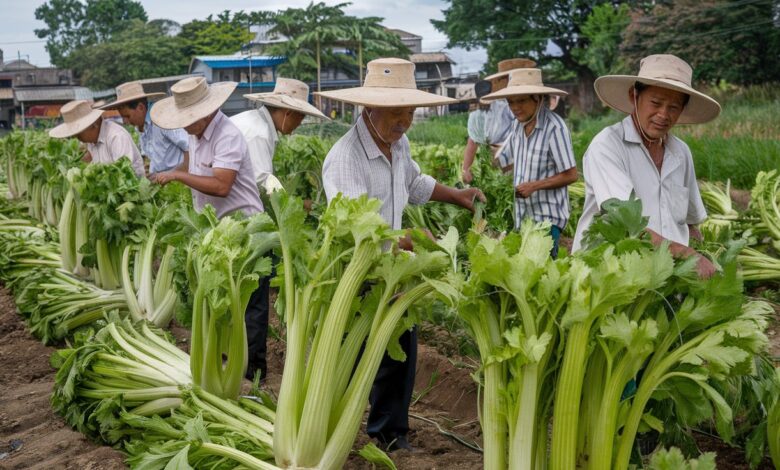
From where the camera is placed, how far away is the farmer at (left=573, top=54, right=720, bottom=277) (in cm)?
409

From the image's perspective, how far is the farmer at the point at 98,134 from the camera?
905 cm

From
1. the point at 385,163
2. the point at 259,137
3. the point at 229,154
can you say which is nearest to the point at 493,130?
the point at 259,137

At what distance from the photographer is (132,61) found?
222 feet

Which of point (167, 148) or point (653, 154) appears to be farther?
point (167, 148)

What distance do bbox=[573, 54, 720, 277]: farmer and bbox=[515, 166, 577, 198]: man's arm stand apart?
1845 millimetres

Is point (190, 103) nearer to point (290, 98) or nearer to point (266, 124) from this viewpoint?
point (266, 124)

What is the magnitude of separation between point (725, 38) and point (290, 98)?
1281 inches

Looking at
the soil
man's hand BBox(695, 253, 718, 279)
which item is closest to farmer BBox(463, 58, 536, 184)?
the soil

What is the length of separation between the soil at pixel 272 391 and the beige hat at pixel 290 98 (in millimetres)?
1953

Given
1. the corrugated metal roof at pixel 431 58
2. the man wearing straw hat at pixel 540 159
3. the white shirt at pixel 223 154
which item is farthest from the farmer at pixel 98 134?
the corrugated metal roof at pixel 431 58

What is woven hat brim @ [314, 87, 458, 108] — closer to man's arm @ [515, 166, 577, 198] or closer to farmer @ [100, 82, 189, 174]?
man's arm @ [515, 166, 577, 198]

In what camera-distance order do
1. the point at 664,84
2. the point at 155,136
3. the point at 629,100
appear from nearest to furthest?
the point at 664,84 → the point at 629,100 → the point at 155,136

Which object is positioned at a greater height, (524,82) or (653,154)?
(524,82)

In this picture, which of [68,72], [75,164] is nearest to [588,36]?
[75,164]
